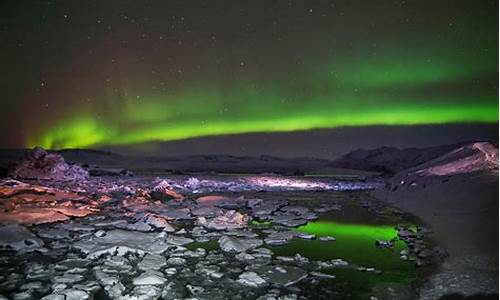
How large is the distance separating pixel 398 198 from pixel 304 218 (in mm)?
4173

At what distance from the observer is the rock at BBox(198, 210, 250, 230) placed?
20.1ft

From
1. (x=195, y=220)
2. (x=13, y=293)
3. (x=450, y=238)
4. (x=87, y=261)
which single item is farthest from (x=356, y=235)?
(x=13, y=293)

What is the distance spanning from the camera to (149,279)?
3426 mm

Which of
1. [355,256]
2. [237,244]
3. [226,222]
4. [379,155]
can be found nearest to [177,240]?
[237,244]

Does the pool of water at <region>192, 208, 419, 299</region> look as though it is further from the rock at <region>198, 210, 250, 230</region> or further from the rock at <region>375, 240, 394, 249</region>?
the rock at <region>198, 210, 250, 230</region>

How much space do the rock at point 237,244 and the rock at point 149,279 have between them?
4.20 feet

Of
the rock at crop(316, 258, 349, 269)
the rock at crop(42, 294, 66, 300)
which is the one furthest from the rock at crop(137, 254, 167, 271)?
the rock at crop(316, 258, 349, 269)

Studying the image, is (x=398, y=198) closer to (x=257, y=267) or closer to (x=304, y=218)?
(x=304, y=218)

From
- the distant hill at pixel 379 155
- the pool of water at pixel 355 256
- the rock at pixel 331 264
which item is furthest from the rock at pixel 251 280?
the distant hill at pixel 379 155

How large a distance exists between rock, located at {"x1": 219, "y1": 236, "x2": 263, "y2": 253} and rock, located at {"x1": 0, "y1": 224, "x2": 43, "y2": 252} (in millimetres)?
2466

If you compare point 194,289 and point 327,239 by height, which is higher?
point 194,289

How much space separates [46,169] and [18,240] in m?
14.7

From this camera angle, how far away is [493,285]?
10.8 feet

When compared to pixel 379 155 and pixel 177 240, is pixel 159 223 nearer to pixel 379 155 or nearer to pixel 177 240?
pixel 177 240
